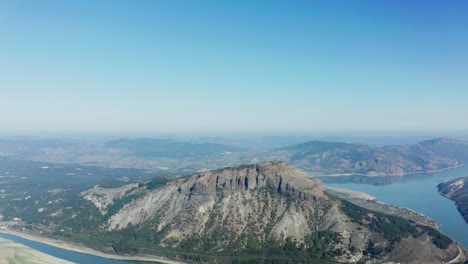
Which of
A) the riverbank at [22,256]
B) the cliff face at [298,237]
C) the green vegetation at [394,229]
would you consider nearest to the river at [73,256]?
the riverbank at [22,256]

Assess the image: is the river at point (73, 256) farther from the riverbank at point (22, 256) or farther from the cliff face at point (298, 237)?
the cliff face at point (298, 237)

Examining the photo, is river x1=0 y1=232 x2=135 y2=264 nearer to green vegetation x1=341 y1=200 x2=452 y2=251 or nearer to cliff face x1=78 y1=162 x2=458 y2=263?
cliff face x1=78 y1=162 x2=458 y2=263

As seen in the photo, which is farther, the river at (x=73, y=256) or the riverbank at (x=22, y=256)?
the river at (x=73, y=256)

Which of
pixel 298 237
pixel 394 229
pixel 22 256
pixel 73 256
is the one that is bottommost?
pixel 73 256

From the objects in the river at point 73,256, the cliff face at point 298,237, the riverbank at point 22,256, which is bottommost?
the river at point 73,256

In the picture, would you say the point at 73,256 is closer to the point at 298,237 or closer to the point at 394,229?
the point at 298,237

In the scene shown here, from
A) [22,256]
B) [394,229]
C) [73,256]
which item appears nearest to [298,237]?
[394,229]

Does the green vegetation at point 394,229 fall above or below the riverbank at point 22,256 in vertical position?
above

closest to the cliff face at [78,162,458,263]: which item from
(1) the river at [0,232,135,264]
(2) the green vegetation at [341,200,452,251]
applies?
(2) the green vegetation at [341,200,452,251]

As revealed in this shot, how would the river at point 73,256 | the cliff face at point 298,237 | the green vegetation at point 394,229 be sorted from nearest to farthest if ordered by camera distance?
the cliff face at point 298,237, the green vegetation at point 394,229, the river at point 73,256

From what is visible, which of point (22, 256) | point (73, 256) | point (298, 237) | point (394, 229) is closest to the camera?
point (22, 256)

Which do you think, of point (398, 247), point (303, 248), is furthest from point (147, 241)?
point (398, 247)
